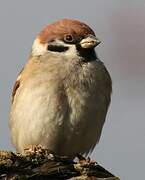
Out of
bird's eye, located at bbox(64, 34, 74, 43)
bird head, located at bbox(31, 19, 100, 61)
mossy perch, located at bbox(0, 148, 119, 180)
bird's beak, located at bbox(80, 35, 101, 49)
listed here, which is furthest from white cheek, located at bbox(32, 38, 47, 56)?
mossy perch, located at bbox(0, 148, 119, 180)

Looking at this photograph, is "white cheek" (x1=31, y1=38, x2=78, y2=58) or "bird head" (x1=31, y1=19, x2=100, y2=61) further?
"white cheek" (x1=31, y1=38, x2=78, y2=58)

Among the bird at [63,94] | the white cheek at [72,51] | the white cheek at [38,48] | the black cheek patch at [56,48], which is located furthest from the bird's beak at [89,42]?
the white cheek at [38,48]

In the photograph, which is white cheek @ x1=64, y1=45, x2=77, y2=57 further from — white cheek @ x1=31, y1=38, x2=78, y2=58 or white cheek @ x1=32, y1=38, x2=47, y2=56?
white cheek @ x1=32, y1=38, x2=47, y2=56

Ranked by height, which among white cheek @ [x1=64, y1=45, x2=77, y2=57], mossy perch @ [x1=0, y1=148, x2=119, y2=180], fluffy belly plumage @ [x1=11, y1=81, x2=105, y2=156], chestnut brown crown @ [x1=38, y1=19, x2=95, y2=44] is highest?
chestnut brown crown @ [x1=38, y1=19, x2=95, y2=44]

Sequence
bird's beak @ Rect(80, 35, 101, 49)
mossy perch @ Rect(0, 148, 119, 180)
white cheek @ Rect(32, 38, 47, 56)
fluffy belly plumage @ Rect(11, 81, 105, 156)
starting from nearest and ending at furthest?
mossy perch @ Rect(0, 148, 119, 180) → fluffy belly plumage @ Rect(11, 81, 105, 156) → bird's beak @ Rect(80, 35, 101, 49) → white cheek @ Rect(32, 38, 47, 56)

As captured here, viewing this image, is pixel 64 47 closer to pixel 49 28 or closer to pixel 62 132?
pixel 49 28

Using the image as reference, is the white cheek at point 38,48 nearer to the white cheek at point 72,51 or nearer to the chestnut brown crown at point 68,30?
the chestnut brown crown at point 68,30

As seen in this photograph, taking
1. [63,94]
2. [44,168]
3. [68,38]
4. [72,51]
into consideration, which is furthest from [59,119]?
[44,168]

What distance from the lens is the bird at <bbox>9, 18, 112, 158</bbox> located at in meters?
5.15

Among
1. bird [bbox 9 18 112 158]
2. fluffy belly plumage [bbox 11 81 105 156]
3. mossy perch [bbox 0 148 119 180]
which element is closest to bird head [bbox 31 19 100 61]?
bird [bbox 9 18 112 158]

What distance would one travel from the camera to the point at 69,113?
5156 millimetres

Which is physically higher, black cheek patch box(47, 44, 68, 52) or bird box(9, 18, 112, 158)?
black cheek patch box(47, 44, 68, 52)

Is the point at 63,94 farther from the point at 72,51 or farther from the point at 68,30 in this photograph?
the point at 68,30

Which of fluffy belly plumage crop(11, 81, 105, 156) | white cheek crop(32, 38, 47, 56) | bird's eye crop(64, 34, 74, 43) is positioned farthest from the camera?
white cheek crop(32, 38, 47, 56)
